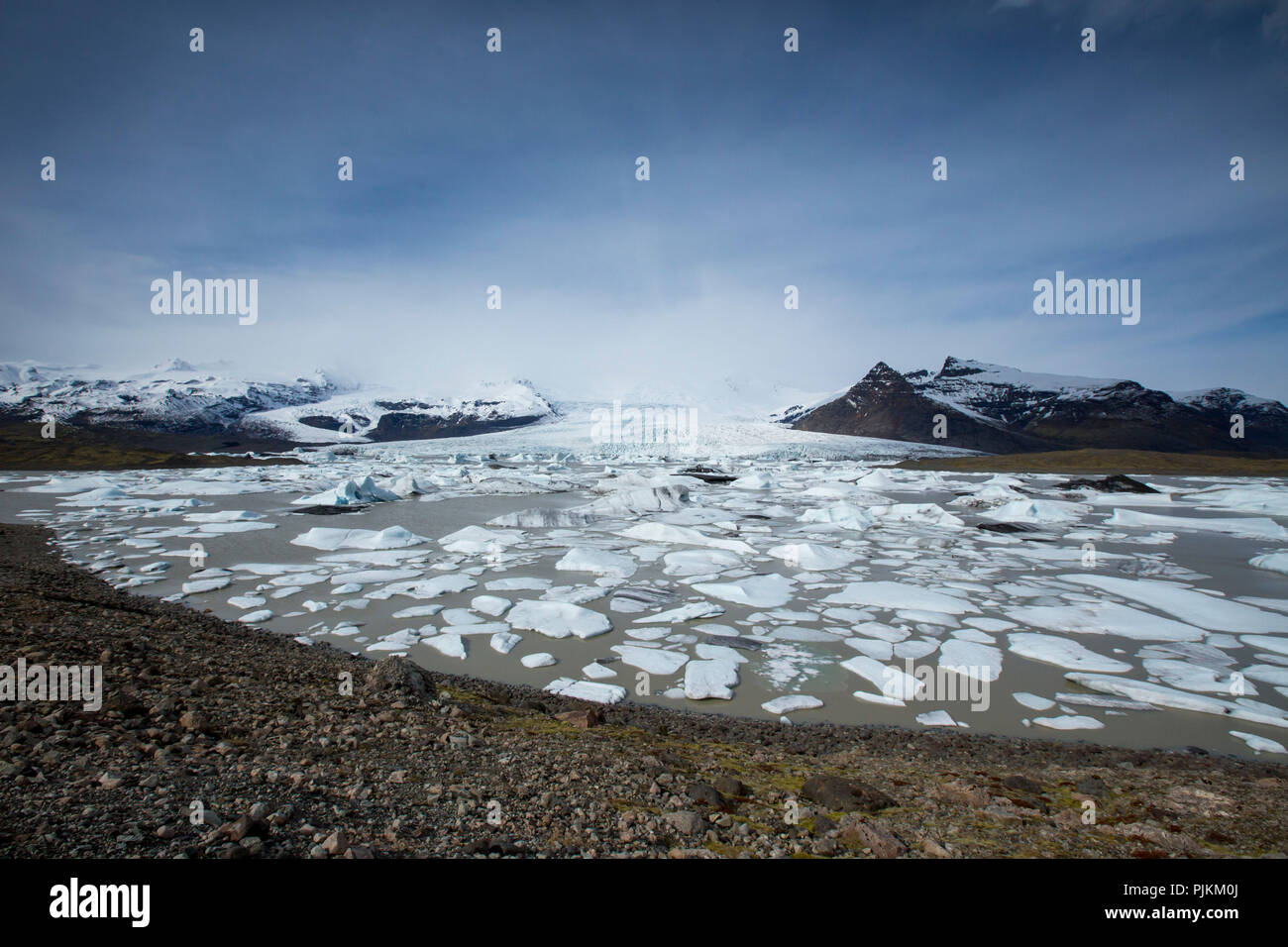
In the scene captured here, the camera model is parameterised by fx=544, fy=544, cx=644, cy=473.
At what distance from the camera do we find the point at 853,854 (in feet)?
6.93

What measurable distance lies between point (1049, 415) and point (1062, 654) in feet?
445

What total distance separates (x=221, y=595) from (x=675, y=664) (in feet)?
18.7

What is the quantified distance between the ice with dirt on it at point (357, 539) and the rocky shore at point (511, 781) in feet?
19.3

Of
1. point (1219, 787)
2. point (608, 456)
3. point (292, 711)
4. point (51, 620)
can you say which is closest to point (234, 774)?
point (292, 711)

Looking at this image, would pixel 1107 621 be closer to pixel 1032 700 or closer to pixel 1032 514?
pixel 1032 700

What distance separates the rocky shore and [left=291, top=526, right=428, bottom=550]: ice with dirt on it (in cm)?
588

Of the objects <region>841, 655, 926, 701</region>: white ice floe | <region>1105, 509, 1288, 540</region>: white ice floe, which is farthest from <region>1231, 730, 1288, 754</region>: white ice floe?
<region>1105, 509, 1288, 540</region>: white ice floe

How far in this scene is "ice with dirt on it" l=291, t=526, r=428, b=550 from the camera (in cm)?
984

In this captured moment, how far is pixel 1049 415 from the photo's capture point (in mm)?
113375

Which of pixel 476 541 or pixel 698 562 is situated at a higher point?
pixel 476 541

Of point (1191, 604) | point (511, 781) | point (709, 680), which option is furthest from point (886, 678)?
point (1191, 604)

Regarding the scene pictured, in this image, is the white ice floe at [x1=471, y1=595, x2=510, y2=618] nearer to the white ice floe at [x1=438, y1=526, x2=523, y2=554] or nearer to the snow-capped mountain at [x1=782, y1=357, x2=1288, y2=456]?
the white ice floe at [x1=438, y1=526, x2=523, y2=554]

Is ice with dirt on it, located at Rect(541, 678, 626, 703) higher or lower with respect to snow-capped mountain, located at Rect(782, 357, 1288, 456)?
lower
